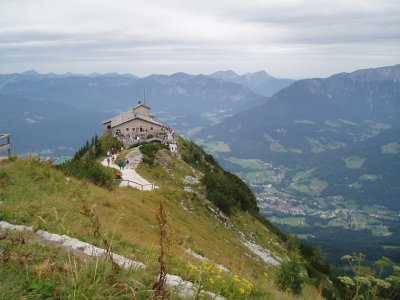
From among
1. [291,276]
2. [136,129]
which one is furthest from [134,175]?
[136,129]

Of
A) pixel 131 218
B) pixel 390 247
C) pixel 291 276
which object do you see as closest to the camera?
pixel 291 276

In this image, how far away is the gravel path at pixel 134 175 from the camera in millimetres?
36678

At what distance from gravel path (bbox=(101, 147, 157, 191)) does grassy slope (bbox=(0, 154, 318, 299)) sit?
120 centimetres

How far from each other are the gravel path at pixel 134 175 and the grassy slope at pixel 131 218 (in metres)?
1.20

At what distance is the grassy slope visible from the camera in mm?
10172

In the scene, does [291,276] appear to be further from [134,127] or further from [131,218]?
[134,127]

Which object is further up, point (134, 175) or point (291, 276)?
point (291, 276)

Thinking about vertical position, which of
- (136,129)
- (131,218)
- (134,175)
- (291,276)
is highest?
(291,276)

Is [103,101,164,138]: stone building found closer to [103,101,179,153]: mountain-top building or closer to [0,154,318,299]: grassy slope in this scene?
[103,101,179,153]: mountain-top building

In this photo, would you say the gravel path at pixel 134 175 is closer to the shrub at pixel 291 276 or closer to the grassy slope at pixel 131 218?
the grassy slope at pixel 131 218

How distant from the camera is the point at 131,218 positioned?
21609 millimetres

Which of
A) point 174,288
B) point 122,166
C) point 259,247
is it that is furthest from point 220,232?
point 174,288

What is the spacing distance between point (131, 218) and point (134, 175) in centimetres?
2052

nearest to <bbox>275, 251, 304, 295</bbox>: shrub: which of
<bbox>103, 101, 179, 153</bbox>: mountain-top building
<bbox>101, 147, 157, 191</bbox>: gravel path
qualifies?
<bbox>101, 147, 157, 191</bbox>: gravel path
